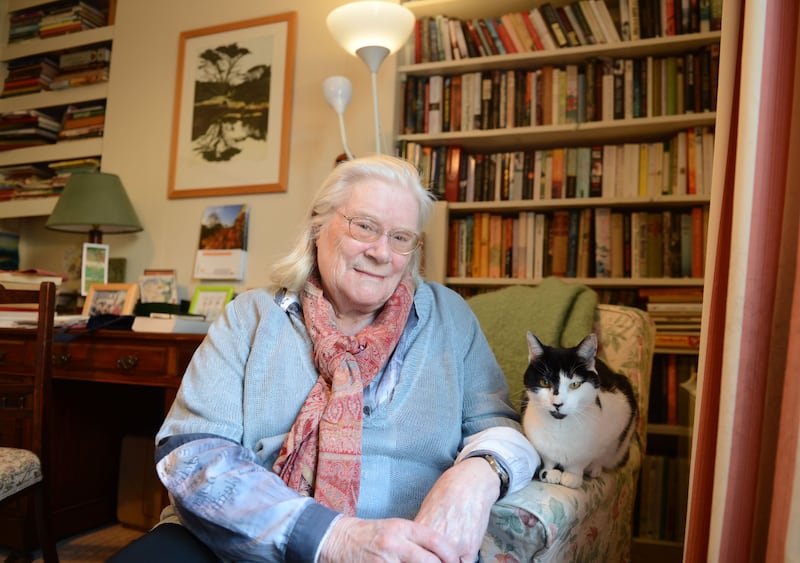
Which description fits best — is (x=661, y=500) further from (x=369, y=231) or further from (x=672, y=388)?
(x=369, y=231)

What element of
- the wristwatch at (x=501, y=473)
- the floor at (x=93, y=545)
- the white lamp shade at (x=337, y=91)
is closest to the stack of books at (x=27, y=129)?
the white lamp shade at (x=337, y=91)

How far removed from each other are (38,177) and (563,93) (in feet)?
8.49

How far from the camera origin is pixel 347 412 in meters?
1.05

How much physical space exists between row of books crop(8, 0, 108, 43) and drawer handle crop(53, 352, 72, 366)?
1.81 meters

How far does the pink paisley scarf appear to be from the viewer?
101 centimetres

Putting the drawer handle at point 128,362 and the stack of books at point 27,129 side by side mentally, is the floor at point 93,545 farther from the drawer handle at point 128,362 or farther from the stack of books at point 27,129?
the stack of books at point 27,129

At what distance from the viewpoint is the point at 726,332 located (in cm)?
69

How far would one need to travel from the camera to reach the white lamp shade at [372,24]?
1906mm

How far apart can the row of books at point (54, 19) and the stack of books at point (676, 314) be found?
294 cm

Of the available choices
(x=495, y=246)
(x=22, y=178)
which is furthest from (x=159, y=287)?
(x=495, y=246)

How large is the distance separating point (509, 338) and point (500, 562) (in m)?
0.68

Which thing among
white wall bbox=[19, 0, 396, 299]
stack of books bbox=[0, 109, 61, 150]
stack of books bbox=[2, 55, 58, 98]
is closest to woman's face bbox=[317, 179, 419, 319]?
white wall bbox=[19, 0, 396, 299]

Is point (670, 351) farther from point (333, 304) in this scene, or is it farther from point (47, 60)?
point (47, 60)

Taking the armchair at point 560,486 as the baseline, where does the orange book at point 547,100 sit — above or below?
above
